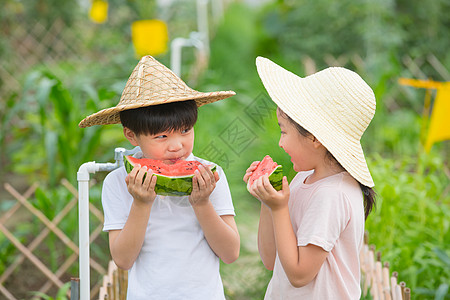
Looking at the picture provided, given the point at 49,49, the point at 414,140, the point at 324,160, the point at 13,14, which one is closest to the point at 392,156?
the point at 414,140

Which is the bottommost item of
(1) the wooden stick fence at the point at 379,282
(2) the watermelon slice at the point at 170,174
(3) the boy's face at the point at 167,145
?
(1) the wooden stick fence at the point at 379,282

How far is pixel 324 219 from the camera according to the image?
1.40 metres

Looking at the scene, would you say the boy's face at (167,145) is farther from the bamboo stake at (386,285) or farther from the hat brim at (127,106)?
the bamboo stake at (386,285)

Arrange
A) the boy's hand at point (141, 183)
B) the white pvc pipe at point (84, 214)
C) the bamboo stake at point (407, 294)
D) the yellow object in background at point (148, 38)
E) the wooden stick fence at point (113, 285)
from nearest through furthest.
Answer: the boy's hand at point (141, 183) → the white pvc pipe at point (84, 214) → the bamboo stake at point (407, 294) → the wooden stick fence at point (113, 285) → the yellow object in background at point (148, 38)

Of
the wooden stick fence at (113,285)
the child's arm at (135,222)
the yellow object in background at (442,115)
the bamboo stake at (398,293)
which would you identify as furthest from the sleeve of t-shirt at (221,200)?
the yellow object in background at (442,115)

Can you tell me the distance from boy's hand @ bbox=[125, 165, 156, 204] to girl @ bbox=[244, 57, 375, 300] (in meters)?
0.28

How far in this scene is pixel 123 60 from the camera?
677 centimetres

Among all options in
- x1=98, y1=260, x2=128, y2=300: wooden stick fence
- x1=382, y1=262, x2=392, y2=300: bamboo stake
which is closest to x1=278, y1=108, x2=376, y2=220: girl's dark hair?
x1=382, y1=262, x2=392, y2=300: bamboo stake

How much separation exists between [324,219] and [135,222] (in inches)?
21.5

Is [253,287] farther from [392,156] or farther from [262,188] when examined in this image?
[392,156]

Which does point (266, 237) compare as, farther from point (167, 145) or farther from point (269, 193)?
point (167, 145)

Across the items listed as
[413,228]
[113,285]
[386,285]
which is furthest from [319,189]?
[413,228]

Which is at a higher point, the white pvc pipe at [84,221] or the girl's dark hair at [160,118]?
the girl's dark hair at [160,118]

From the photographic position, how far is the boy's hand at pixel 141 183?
1357 mm
